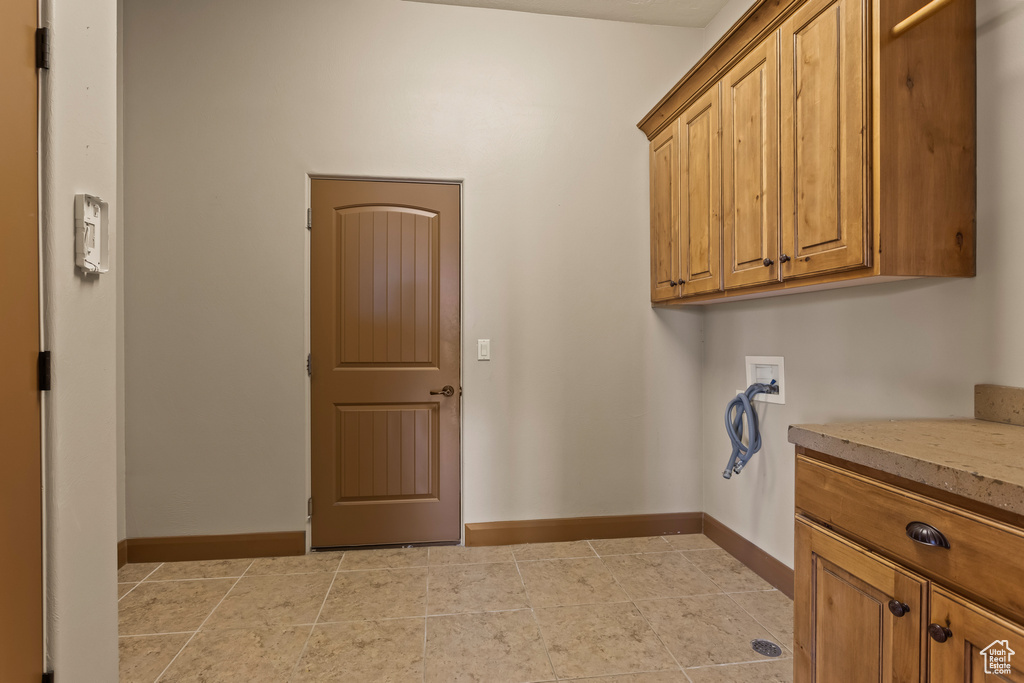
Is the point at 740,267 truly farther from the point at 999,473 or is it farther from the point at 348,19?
the point at 348,19

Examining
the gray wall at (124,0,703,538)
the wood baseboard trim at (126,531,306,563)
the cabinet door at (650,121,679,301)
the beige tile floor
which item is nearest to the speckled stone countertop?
the beige tile floor

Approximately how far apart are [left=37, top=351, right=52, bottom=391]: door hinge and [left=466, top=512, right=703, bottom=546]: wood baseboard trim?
7.01 feet

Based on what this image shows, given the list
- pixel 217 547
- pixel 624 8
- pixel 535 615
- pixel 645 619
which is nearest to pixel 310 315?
pixel 217 547

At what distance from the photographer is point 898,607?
3.30ft

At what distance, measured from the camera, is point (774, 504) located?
240 centimetres

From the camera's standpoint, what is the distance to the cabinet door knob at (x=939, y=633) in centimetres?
92

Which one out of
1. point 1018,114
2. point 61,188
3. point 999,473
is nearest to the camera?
point 999,473

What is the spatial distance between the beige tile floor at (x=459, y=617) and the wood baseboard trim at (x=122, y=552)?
0.28 ft

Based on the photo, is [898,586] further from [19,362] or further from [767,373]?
[19,362]

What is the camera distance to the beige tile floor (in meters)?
1.78

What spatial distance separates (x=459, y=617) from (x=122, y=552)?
1841 millimetres

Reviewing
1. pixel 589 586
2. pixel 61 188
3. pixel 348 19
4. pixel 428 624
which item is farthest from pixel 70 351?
pixel 348 19

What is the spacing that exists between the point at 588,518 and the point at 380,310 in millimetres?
1688

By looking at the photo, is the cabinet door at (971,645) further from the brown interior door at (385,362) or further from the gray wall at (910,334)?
the brown interior door at (385,362)
